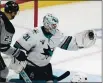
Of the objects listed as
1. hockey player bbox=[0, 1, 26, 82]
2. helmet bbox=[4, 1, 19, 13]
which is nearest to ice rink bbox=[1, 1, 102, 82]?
hockey player bbox=[0, 1, 26, 82]

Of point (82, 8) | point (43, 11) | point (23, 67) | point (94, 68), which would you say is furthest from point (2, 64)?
point (82, 8)

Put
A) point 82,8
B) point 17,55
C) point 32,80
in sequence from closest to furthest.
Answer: point 17,55, point 32,80, point 82,8

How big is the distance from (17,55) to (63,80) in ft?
1.59

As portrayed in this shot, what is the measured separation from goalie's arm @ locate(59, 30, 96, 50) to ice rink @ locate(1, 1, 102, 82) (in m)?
0.33

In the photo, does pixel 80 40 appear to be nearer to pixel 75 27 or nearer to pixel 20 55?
pixel 20 55

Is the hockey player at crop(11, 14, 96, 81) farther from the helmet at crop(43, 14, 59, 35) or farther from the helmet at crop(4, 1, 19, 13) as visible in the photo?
the helmet at crop(4, 1, 19, 13)

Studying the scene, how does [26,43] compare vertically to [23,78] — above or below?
above

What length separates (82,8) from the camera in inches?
207

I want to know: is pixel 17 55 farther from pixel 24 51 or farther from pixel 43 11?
pixel 43 11

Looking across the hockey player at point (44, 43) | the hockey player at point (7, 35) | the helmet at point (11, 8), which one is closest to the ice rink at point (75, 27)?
the hockey player at point (44, 43)

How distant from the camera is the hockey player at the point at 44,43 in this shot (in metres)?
2.19

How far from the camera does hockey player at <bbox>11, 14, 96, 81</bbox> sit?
2.19 meters

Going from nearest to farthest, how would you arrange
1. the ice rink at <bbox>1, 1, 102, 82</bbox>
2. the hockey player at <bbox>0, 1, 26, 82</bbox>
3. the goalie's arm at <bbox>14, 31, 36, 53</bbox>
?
1. the hockey player at <bbox>0, 1, 26, 82</bbox>
2. the goalie's arm at <bbox>14, 31, 36, 53</bbox>
3. the ice rink at <bbox>1, 1, 102, 82</bbox>

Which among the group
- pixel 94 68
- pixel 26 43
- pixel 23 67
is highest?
pixel 26 43
